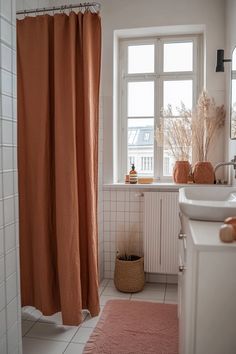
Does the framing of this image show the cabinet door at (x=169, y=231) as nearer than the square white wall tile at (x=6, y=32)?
No

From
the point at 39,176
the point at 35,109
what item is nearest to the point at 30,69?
the point at 35,109

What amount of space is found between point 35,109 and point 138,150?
1.26 m

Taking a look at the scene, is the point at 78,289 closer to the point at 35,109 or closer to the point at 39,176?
the point at 39,176

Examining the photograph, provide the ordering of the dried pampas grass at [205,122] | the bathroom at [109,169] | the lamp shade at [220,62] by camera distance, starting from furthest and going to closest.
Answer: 1. the dried pampas grass at [205,122]
2. the lamp shade at [220,62]
3. the bathroom at [109,169]

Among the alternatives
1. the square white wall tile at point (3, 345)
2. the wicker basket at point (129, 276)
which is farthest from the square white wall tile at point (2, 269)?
the wicker basket at point (129, 276)

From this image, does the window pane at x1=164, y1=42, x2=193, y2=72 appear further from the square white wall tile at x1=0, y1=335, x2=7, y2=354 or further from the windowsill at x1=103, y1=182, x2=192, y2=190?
the square white wall tile at x1=0, y1=335, x2=7, y2=354

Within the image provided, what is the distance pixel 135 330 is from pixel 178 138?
1596 millimetres

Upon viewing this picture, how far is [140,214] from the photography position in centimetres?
283

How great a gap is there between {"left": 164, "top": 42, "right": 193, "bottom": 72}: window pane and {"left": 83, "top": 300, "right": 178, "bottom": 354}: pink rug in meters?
2.11

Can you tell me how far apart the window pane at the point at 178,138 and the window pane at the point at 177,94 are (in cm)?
17

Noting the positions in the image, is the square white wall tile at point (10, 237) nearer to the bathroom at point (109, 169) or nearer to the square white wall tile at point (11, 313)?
the bathroom at point (109, 169)

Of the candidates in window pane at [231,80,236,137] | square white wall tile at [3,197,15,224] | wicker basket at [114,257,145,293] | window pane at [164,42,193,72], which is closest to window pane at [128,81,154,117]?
window pane at [164,42,193,72]

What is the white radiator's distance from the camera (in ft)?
8.76

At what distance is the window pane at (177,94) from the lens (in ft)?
9.53
